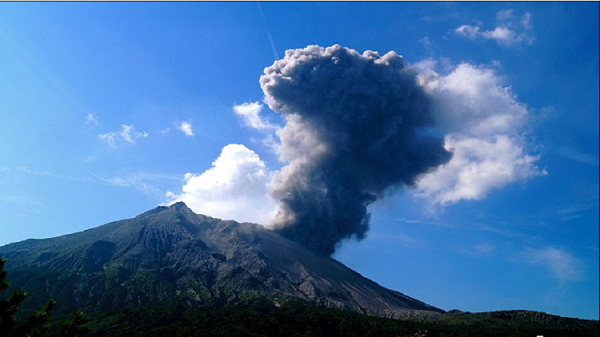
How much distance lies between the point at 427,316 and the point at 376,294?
30427mm

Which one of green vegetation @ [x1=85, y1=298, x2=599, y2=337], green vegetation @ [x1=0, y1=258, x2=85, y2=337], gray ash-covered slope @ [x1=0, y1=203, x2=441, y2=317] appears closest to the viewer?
green vegetation @ [x1=0, y1=258, x2=85, y2=337]

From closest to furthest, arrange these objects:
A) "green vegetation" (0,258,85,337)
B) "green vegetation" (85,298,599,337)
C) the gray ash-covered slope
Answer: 1. "green vegetation" (0,258,85,337)
2. "green vegetation" (85,298,599,337)
3. the gray ash-covered slope

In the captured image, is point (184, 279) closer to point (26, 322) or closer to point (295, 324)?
point (295, 324)

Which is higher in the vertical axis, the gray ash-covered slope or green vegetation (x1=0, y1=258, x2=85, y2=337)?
the gray ash-covered slope

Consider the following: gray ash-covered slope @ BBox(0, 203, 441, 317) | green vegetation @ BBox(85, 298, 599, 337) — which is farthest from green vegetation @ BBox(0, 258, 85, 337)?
gray ash-covered slope @ BBox(0, 203, 441, 317)

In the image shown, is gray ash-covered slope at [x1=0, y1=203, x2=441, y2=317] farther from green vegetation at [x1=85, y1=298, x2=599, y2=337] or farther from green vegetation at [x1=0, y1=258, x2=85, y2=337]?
green vegetation at [x1=0, y1=258, x2=85, y2=337]

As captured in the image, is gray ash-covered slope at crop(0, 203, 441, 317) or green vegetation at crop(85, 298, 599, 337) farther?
gray ash-covered slope at crop(0, 203, 441, 317)

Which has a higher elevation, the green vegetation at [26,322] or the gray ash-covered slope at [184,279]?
the gray ash-covered slope at [184,279]

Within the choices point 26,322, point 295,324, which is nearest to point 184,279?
point 295,324

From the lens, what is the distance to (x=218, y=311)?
138 m

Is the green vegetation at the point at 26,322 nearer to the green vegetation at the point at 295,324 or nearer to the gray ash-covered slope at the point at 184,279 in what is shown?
the green vegetation at the point at 295,324

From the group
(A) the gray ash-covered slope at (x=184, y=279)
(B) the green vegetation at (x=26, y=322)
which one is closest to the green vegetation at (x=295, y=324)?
(A) the gray ash-covered slope at (x=184, y=279)

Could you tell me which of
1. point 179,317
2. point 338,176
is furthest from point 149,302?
point 338,176

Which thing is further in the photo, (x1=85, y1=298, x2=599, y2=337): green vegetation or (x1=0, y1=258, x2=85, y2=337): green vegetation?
(x1=85, y1=298, x2=599, y2=337): green vegetation
